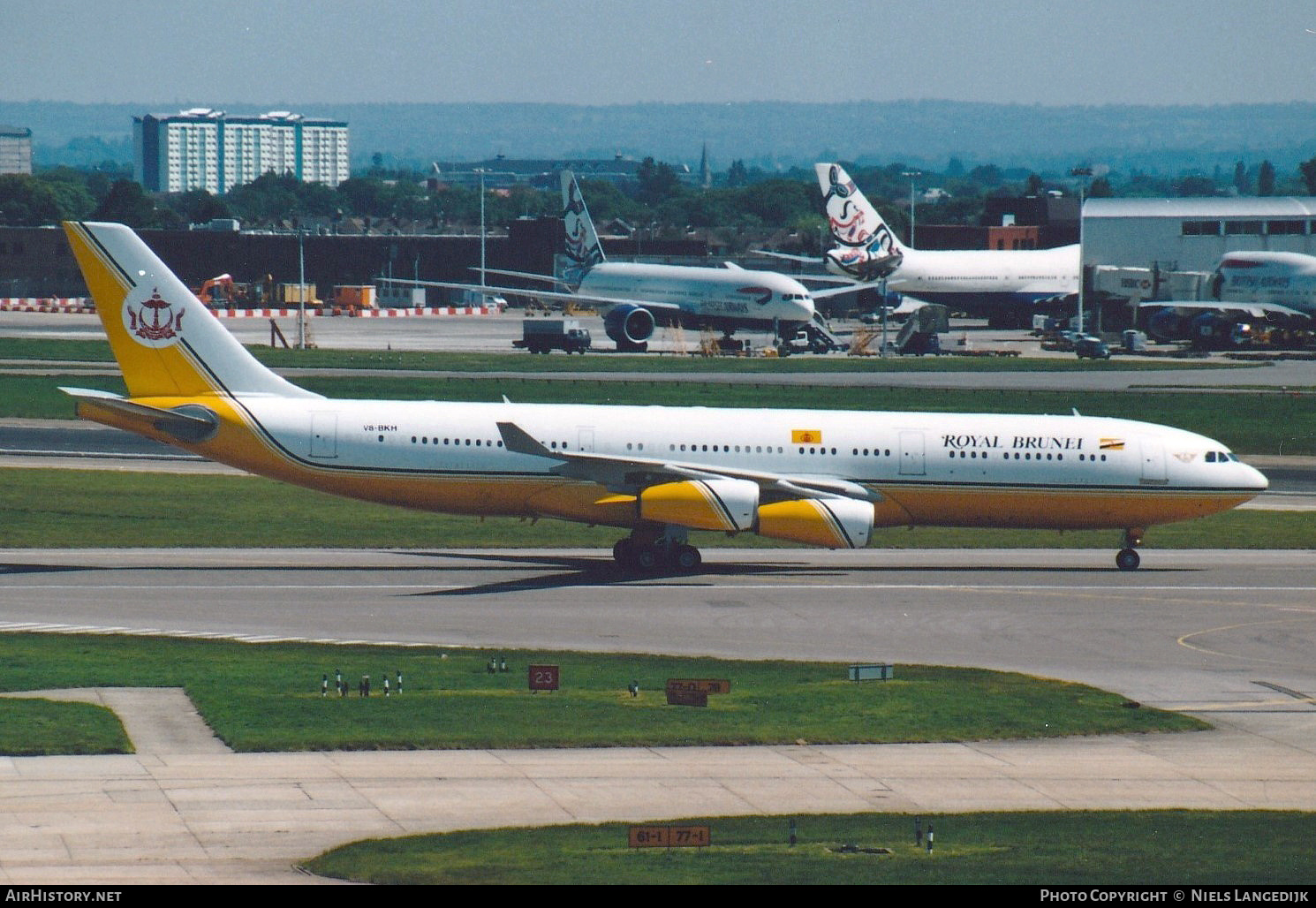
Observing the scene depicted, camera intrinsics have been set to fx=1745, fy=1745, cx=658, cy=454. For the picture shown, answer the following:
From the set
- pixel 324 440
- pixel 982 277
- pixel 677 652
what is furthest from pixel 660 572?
pixel 982 277

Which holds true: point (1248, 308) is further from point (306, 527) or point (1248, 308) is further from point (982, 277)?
point (306, 527)

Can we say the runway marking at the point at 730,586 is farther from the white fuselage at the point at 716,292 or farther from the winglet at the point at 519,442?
the white fuselage at the point at 716,292

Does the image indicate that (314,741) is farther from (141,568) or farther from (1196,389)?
(1196,389)

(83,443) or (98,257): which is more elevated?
(98,257)

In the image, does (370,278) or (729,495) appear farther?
(370,278)

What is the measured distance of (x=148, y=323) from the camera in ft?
157

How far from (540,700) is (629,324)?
92.3 m

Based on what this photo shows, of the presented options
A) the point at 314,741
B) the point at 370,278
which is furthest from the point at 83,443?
the point at 370,278

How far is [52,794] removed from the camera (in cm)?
2392

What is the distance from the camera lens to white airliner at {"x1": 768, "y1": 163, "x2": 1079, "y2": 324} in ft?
468

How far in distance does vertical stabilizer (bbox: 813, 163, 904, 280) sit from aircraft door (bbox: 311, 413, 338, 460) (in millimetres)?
98246

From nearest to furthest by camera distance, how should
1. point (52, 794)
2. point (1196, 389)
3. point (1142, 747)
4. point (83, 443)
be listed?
point (52, 794) < point (1142, 747) < point (83, 443) < point (1196, 389)

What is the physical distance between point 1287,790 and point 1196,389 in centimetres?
7382

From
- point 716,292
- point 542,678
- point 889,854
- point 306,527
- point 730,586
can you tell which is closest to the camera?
point 889,854
